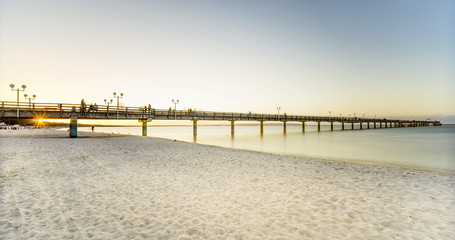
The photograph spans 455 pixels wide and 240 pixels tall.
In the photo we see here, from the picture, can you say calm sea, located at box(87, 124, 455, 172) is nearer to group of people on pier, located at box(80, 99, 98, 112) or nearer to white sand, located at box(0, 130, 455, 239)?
white sand, located at box(0, 130, 455, 239)

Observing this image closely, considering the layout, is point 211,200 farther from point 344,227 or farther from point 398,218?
point 398,218

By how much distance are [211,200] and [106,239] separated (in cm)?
291

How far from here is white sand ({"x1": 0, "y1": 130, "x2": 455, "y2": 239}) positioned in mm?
4613

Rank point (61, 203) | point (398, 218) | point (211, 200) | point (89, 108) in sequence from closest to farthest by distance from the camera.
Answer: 1. point (398, 218)
2. point (61, 203)
3. point (211, 200)
4. point (89, 108)

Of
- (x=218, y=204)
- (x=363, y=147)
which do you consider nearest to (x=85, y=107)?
(x=218, y=204)

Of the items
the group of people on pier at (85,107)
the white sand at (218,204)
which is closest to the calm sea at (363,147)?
the white sand at (218,204)

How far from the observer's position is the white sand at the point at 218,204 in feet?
15.1

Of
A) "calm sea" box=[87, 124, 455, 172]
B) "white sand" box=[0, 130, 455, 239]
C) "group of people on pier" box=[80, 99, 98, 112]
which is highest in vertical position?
"group of people on pier" box=[80, 99, 98, 112]

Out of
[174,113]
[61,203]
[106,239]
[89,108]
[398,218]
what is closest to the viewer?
[106,239]

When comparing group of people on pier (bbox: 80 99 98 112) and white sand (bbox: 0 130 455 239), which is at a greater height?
group of people on pier (bbox: 80 99 98 112)

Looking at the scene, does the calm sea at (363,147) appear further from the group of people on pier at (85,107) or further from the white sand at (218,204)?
the group of people on pier at (85,107)

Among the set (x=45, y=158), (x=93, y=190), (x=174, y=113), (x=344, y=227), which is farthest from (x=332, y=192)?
(x=174, y=113)

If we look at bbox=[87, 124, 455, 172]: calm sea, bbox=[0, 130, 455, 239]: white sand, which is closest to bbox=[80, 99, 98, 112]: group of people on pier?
bbox=[87, 124, 455, 172]: calm sea

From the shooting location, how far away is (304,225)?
194 inches
